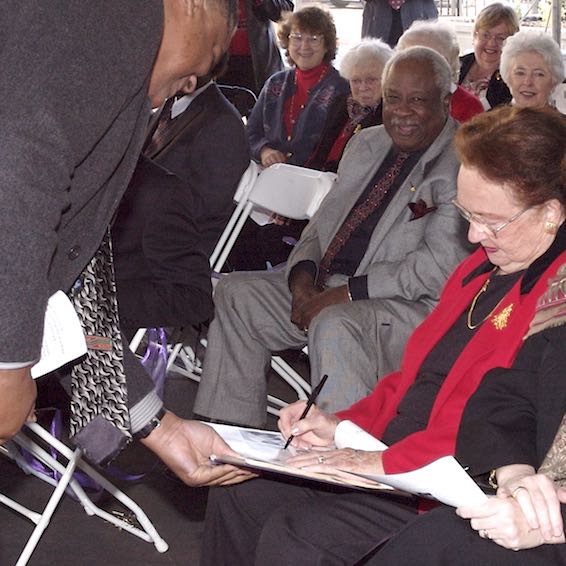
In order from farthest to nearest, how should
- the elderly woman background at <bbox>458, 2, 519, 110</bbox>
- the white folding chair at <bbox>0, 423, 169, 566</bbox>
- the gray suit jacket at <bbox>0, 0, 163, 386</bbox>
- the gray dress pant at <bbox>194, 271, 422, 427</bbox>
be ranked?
the elderly woman background at <bbox>458, 2, 519, 110</bbox>
the gray dress pant at <bbox>194, 271, 422, 427</bbox>
the white folding chair at <bbox>0, 423, 169, 566</bbox>
the gray suit jacket at <bbox>0, 0, 163, 386</bbox>

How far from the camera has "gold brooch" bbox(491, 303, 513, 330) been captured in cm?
259

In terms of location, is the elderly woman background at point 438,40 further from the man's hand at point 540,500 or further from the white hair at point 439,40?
the man's hand at point 540,500

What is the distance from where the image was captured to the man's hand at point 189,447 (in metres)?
2.47

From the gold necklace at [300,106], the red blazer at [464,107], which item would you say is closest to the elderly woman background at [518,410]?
the red blazer at [464,107]

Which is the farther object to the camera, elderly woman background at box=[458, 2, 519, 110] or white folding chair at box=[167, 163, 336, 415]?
elderly woman background at box=[458, 2, 519, 110]

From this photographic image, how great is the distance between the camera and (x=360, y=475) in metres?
2.27

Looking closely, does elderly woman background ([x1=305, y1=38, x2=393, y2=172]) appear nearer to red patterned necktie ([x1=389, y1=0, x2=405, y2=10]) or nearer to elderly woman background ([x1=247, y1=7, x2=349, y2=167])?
elderly woman background ([x1=247, y1=7, x2=349, y2=167])

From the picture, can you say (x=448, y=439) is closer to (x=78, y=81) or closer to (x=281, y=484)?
(x=281, y=484)

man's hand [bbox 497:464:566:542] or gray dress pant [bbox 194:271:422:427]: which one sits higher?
man's hand [bbox 497:464:566:542]

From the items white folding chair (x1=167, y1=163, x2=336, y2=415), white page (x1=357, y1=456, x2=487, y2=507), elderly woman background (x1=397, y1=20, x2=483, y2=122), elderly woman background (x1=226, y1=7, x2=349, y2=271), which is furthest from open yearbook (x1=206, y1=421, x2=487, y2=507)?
elderly woman background (x1=226, y1=7, x2=349, y2=271)

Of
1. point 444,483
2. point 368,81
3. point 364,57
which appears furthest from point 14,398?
point 364,57

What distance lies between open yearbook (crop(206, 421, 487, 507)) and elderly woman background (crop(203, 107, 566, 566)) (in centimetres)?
7

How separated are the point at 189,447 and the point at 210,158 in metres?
2.39

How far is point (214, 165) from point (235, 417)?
40.6 inches
